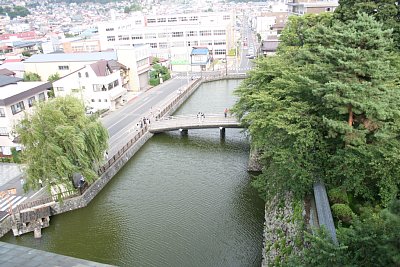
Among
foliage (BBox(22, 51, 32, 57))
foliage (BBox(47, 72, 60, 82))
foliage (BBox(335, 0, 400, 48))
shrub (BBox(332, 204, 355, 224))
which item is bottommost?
shrub (BBox(332, 204, 355, 224))

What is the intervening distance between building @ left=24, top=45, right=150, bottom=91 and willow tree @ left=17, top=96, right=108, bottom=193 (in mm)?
27362

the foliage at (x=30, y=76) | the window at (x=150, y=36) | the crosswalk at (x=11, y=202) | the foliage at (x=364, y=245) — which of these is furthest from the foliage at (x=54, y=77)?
the foliage at (x=364, y=245)

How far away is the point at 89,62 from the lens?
48188 millimetres

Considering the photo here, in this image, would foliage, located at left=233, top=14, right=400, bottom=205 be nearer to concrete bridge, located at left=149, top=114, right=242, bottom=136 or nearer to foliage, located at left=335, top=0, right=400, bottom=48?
foliage, located at left=335, top=0, right=400, bottom=48

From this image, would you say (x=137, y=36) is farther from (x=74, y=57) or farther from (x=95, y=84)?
(x=95, y=84)

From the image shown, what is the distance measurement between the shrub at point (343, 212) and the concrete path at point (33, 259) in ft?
30.3

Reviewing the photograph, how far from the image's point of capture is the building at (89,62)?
48.2 m

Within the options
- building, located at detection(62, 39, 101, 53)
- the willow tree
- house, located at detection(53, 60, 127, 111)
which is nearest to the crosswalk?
the willow tree

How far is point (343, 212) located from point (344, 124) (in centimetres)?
342

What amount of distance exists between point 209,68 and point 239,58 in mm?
10630

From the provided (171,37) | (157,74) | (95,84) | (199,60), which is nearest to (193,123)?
(95,84)

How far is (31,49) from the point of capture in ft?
290

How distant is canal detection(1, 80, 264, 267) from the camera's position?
17.3 metres

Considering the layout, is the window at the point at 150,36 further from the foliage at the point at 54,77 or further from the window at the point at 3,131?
the window at the point at 3,131
